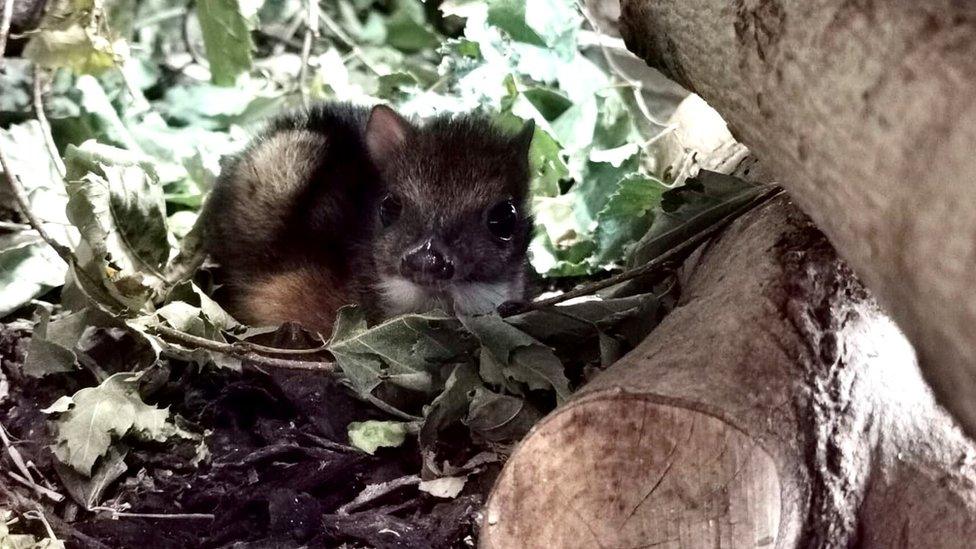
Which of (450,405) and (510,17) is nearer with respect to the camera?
(450,405)

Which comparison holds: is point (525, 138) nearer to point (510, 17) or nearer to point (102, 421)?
point (510, 17)

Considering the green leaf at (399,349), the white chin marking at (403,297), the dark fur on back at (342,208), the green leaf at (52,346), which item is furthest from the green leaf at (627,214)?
the green leaf at (52,346)

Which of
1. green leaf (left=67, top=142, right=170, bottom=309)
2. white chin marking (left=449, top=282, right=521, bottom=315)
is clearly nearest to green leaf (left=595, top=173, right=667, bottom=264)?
white chin marking (left=449, top=282, right=521, bottom=315)

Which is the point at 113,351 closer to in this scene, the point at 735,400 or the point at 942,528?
the point at 735,400

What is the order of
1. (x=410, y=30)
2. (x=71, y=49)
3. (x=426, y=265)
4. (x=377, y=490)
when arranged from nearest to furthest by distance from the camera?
(x=377, y=490)
(x=426, y=265)
(x=71, y=49)
(x=410, y=30)

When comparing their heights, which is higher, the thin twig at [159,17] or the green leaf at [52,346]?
the thin twig at [159,17]

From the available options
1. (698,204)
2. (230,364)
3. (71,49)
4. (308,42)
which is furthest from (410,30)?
(698,204)

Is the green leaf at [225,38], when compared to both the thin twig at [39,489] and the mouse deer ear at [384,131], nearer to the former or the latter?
the mouse deer ear at [384,131]

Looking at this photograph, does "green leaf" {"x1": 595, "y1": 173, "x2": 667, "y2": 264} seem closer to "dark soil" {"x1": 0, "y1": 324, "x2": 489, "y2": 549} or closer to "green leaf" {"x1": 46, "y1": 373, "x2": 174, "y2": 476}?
"dark soil" {"x1": 0, "y1": 324, "x2": 489, "y2": 549}
